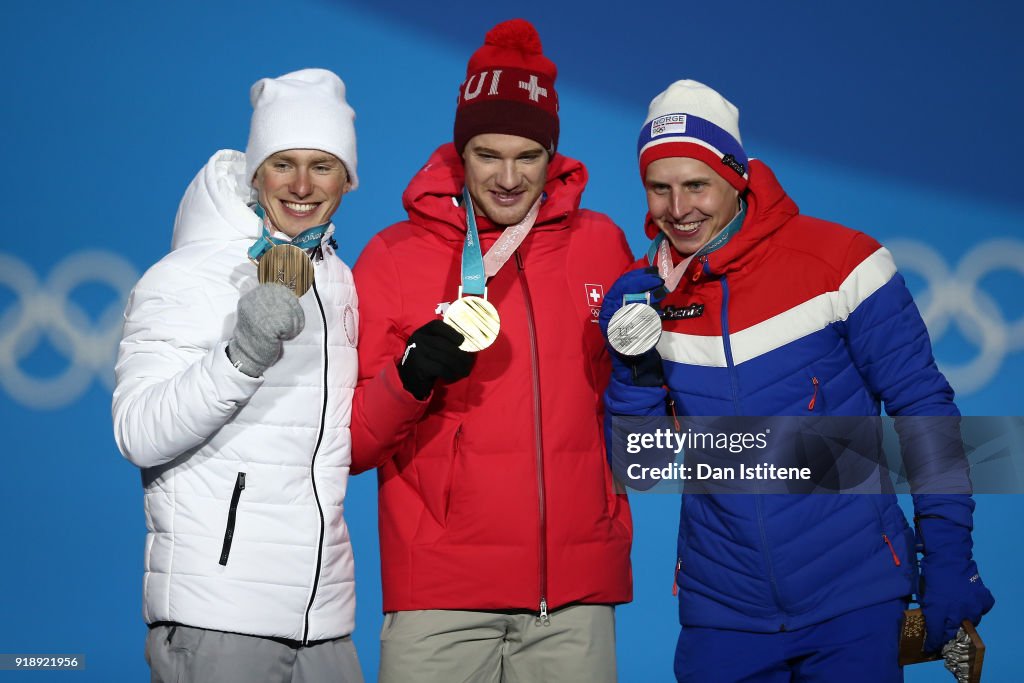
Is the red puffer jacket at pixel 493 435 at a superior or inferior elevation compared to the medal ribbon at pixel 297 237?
inferior

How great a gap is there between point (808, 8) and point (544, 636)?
10.4 ft

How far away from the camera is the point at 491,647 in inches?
99.0

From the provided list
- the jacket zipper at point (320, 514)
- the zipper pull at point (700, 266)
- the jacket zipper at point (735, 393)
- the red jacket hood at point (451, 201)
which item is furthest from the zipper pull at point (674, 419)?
the jacket zipper at point (320, 514)

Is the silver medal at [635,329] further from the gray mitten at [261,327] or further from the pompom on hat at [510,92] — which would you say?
the gray mitten at [261,327]

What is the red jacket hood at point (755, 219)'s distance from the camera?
2.47m

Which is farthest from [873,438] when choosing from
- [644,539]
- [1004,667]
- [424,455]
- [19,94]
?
[19,94]

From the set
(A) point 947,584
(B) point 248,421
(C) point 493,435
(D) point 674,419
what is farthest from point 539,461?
(A) point 947,584

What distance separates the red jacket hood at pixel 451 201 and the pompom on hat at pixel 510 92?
7cm

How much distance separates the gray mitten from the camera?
203 centimetres

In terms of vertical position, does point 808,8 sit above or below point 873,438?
above

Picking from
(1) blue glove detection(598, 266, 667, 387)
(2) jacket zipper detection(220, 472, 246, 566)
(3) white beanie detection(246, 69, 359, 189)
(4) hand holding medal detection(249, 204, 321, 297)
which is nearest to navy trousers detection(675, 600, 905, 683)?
(1) blue glove detection(598, 266, 667, 387)

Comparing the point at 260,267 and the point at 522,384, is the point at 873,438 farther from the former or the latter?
the point at 260,267

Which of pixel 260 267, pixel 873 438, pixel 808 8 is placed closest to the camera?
pixel 260 267

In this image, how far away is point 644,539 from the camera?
4832 millimetres
